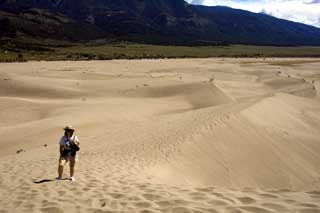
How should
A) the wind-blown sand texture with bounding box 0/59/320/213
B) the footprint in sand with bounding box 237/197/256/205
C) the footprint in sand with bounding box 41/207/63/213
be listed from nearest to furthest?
the footprint in sand with bounding box 237/197/256/205, the footprint in sand with bounding box 41/207/63/213, the wind-blown sand texture with bounding box 0/59/320/213

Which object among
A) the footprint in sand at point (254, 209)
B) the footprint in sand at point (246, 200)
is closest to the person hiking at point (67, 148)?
the footprint in sand at point (246, 200)

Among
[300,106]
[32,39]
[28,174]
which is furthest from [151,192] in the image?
[32,39]

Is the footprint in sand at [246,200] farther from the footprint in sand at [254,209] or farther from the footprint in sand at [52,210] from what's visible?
the footprint in sand at [52,210]

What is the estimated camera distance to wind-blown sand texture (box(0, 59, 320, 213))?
753 centimetres

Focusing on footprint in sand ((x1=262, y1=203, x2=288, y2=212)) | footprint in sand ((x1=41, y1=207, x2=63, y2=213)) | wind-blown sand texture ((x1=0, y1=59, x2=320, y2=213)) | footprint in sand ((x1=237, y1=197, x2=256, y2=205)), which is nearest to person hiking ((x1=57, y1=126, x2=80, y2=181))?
wind-blown sand texture ((x1=0, y1=59, x2=320, y2=213))

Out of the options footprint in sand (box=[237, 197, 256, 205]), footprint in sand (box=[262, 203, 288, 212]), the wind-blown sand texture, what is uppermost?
footprint in sand (box=[262, 203, 288, 212])

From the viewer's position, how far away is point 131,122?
19.5m

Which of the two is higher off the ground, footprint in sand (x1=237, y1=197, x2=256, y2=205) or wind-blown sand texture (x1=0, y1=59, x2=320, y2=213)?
footprint in sand (x1=237, y1=197, x2=256, y2=205)

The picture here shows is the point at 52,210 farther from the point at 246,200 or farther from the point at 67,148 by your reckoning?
the point at 246,200

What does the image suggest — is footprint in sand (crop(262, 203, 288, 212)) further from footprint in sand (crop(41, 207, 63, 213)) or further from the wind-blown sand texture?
footprint in sand (crop(41, 207, 63, 213))

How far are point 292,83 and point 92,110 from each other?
21426 mm

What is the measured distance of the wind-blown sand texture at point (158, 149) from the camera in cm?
753

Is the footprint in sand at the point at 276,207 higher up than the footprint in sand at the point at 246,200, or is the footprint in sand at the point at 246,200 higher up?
the footprint in sand at the point at 276,207

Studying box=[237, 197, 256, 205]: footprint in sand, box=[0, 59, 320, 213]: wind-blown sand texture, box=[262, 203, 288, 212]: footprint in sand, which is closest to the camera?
box=[262, 203, 288, 212]: footprint in sand
